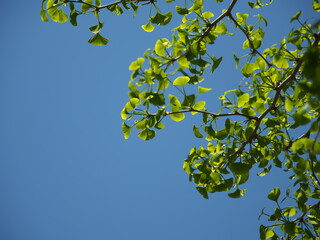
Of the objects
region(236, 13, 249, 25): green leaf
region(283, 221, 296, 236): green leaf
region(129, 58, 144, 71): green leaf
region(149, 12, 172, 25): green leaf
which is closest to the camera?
region(129, 58, 144, 71): green leaf

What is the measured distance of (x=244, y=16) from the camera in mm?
1417

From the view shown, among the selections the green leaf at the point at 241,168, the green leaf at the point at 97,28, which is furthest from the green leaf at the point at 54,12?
the green leaf at the point at 241,168

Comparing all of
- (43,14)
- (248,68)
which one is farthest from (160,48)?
(43,14)

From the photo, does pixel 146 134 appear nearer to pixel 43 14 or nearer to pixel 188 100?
pixel 188 100

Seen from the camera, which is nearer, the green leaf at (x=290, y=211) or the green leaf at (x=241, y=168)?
the green leaf at (x=241, y=168)

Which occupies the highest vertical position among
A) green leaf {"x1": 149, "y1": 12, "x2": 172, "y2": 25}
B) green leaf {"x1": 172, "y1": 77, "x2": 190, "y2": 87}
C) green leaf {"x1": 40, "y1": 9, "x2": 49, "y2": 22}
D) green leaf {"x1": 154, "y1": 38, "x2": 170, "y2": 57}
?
green leaf {"x1": 40, "y1": 9, "x2": 49, "y2": 22}

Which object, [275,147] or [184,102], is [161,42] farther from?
[275,147]

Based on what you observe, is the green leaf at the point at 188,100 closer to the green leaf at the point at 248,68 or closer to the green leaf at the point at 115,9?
the green leaf at the point at 248,68

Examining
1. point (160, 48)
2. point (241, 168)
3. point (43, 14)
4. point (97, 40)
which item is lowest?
point (241, 168)

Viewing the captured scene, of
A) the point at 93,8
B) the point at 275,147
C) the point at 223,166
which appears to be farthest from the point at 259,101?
the point at 93,8

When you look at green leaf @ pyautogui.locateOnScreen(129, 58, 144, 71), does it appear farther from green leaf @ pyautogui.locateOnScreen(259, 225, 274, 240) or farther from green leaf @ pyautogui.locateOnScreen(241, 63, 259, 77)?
green leaf @ pyautogui.locateOnScreen(259, 225, 274, 240)

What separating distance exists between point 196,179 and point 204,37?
0.60m

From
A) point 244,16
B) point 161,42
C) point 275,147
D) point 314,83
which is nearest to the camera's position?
point 314,83

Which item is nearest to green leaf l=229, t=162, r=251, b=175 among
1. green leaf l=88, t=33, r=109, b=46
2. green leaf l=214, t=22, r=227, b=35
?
green leaf l=214, t=22, r=227, b=35
